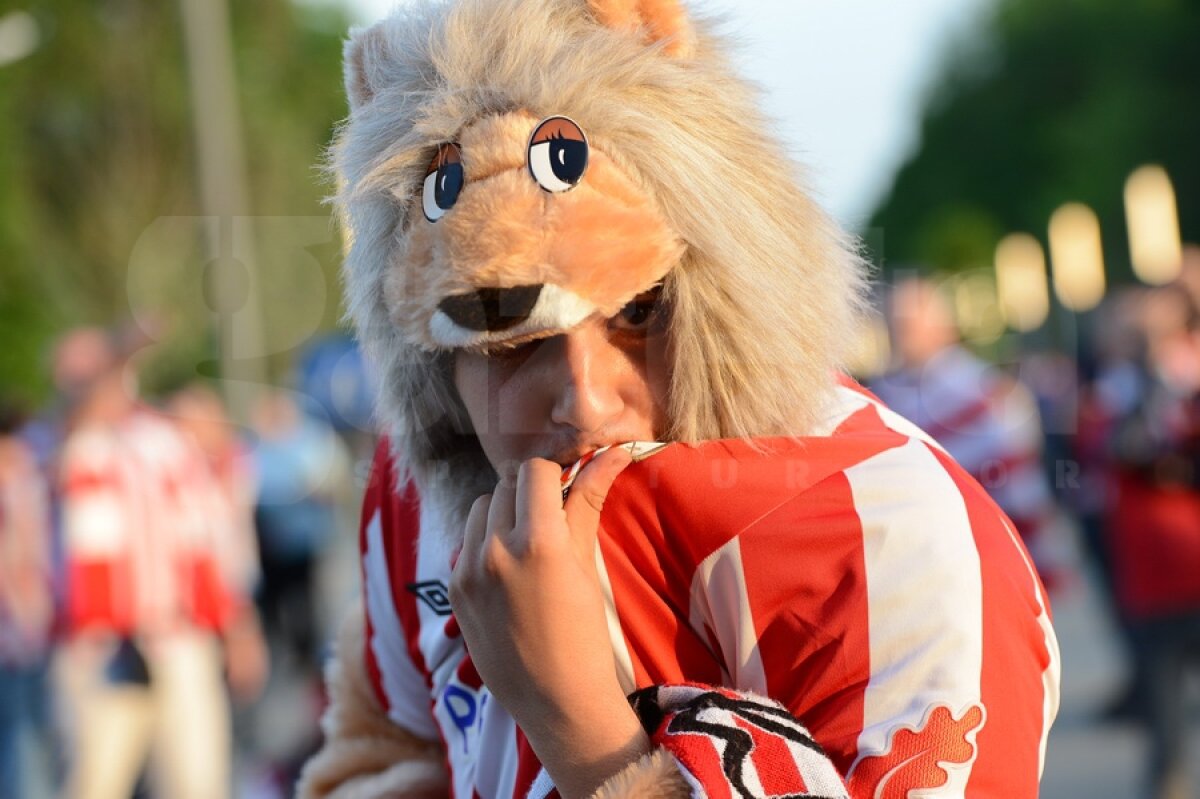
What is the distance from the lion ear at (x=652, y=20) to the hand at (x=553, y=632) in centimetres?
47

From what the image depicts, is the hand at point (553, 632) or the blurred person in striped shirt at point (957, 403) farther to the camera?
the blurred person in striped shirt at point (957, 403)

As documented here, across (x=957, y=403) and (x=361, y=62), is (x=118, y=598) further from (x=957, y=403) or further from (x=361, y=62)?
(x=361, y=62)

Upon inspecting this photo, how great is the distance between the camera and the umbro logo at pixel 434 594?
1.89 metres

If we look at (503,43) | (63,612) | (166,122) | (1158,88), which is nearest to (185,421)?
(63,612)

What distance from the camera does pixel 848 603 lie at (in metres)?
1.45

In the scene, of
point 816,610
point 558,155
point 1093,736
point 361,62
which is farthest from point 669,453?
point 1093,736

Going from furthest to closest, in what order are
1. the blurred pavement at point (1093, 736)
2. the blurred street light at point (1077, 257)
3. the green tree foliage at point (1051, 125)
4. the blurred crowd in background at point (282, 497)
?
the green tree foliage at point (1051, 125), the blurred street light at point (1077, 257), the blurred pavement at point (1093, 736), the blurred crowd in background at point (282, 497)

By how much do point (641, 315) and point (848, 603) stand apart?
380 mm

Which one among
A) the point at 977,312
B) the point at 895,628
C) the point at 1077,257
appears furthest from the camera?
the point at 1077,257

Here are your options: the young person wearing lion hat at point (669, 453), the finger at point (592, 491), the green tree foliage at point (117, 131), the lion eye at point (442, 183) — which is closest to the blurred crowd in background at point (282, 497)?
the young person wearing lion hat at point (669, 453)

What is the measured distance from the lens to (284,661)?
9281 mm

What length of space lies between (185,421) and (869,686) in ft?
20.7

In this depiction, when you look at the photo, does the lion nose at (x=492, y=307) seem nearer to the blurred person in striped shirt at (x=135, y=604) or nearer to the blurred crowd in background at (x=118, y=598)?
the blurred crowd in background at (x=118, y=598)

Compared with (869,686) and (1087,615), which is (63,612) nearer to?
(869,686)
